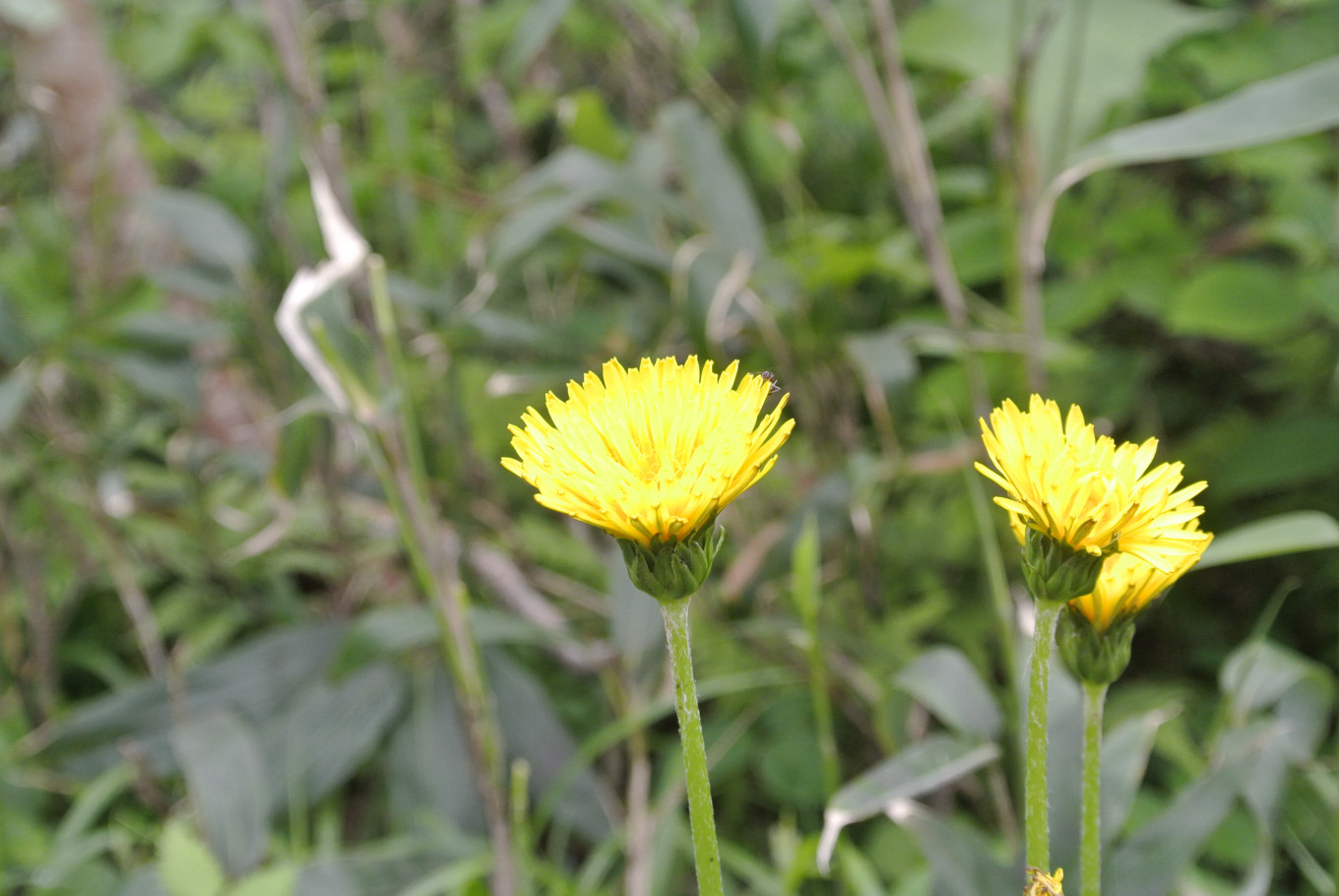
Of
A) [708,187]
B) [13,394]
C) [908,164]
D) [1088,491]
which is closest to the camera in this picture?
[1088,491]

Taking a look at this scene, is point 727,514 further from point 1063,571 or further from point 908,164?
point 1063,571

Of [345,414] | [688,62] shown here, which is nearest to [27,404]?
[345,414]

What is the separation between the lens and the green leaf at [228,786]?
1.05 meters

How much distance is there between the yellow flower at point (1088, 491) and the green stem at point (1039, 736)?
1.4 inches

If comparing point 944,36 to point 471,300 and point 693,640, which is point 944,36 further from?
point 693,640

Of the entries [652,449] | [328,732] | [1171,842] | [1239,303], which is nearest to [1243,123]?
[1239,303]

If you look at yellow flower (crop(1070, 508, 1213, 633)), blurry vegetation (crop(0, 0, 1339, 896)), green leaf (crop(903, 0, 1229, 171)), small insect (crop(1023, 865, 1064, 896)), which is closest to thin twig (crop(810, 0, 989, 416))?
blurry vegetation (crop(0, 0, 1339, 896))

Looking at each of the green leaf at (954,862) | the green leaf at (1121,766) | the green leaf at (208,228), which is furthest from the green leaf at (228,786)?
the green leaf at (1121,766)

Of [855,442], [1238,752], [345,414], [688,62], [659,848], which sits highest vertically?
[688,62]

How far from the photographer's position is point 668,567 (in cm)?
39

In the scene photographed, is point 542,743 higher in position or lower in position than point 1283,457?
lower

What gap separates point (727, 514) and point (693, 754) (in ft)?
3.21

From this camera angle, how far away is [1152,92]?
1408 mm

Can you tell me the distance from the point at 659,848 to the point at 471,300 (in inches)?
24.6
